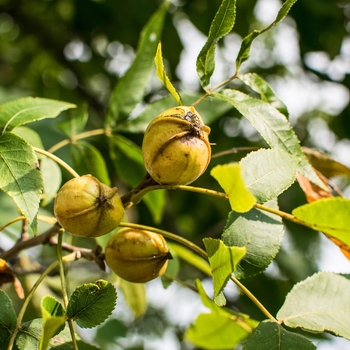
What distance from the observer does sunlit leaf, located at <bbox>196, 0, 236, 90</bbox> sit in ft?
4.66

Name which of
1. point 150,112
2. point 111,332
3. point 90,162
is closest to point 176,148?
point 90,162

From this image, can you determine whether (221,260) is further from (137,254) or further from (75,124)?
(75,124)

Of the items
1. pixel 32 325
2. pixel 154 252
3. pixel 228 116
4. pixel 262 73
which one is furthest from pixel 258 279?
pixel 32 325

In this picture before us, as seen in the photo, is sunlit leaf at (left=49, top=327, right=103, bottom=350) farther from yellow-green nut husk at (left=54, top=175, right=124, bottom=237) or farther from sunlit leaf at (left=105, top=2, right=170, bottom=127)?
sunlit leaf at (left=105, top=2, right=170, bottom=127)

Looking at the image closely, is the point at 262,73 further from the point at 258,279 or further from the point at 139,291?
the point at 139,291

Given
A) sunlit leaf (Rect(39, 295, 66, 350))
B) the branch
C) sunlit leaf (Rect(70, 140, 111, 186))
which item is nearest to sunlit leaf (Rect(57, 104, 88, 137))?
sunlit leaf (Rect(70, 140, 111, 186))

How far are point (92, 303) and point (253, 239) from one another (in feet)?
1.72

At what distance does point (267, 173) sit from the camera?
4.45 feet

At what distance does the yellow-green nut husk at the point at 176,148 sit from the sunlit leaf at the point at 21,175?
31 cm

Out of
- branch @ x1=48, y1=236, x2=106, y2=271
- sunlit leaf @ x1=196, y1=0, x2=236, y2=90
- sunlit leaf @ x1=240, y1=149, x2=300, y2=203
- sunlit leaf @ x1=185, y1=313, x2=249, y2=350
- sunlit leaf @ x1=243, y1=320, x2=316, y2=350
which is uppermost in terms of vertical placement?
sunlit leaf @ x1=196, y1=0, x2=236, y2=90

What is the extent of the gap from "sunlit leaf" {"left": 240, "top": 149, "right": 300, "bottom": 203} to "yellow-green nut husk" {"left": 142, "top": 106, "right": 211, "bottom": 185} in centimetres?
12

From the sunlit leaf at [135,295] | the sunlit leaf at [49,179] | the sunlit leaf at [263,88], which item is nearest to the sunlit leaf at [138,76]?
the sunlit leaf at [49,179]

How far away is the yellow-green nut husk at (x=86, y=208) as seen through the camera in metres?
1.32

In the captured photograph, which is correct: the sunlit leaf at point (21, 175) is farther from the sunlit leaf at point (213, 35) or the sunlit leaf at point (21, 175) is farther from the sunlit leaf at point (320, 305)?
the sunlit leaf at point (320, 305)
